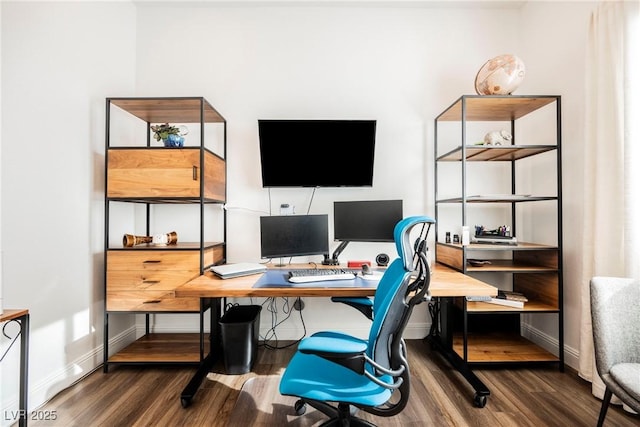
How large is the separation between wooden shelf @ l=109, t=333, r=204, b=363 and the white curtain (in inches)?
109

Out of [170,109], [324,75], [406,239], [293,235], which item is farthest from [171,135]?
[406,239]

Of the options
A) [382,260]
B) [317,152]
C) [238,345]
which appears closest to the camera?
[238,345]

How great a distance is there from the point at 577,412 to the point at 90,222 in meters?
3.38

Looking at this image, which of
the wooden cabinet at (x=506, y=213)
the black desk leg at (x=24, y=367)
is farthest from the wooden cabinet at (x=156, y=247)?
the wooden cabinet at (x=506, y=213)

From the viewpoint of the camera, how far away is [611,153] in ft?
6.17

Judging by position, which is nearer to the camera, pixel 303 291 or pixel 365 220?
pixel 303 291

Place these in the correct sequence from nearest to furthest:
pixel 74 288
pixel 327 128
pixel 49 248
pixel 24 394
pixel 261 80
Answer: pixel 24 394, pixel 49 248, pixel 74 288, pixel 327 128, pixel 261 80

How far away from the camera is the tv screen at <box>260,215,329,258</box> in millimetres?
2316

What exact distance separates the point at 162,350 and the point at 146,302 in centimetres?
48

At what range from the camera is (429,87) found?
2.79 meters

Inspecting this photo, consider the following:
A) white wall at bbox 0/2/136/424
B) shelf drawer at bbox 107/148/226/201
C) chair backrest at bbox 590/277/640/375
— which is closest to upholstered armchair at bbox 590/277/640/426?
chair backrest at bbox 590/277/640/375

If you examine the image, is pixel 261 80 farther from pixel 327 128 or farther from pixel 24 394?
pixel 24 394

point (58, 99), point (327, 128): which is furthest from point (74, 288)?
point (327, 128)

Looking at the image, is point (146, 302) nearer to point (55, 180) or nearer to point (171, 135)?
point (55, 180)
